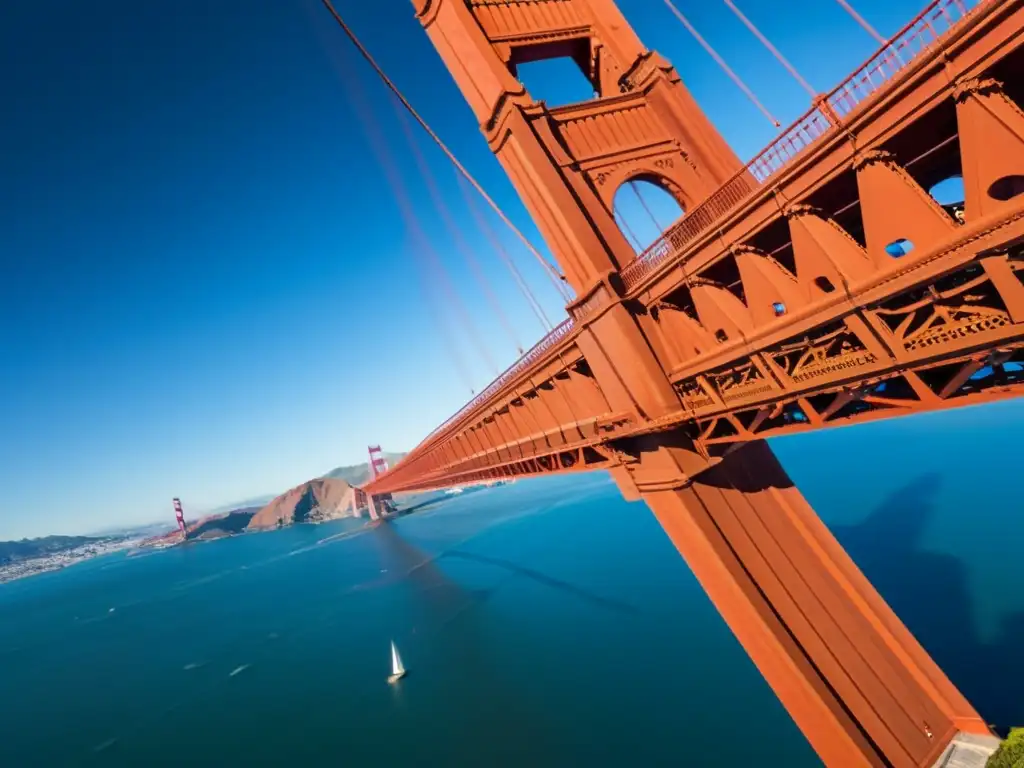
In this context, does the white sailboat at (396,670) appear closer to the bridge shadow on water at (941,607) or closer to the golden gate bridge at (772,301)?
the golden gate bridge at (772,301)

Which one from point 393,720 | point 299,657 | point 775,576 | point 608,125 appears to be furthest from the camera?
point 299,657

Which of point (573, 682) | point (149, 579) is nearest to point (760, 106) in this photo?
point (573, 682)

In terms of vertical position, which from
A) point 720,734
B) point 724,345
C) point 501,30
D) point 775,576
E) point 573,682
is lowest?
point 720,734

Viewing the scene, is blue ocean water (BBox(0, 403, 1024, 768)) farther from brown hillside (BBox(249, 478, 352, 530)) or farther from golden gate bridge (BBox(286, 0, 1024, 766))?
brown hillside (BBox(249, 478, 352, 530))

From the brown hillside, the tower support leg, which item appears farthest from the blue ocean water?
the brown hillside

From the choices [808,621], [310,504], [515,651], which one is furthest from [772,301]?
[310,504]

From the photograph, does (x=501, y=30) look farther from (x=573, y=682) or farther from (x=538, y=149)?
(x=573, y=682)

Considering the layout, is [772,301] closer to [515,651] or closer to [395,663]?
[515,651]
